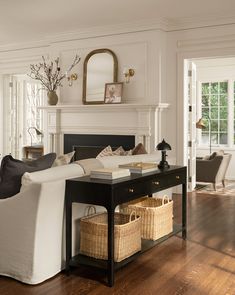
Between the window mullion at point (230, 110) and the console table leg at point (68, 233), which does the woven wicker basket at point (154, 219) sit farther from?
the window mullion at point (230, 110)

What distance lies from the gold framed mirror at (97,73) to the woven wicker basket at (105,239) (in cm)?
400

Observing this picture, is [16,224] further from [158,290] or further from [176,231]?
[176,231]

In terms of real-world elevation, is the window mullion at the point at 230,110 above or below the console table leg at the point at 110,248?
above

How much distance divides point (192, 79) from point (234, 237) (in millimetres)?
3350

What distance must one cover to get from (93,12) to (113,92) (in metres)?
1.34

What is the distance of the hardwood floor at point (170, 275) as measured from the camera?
2.83 metres

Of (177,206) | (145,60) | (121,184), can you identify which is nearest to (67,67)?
(145,60)

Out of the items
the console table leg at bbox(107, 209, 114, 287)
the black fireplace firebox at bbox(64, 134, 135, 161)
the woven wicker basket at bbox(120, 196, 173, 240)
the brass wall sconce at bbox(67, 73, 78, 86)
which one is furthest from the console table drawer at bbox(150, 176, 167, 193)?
the brass wall sconce at bbox(67, 73, 78, 86)

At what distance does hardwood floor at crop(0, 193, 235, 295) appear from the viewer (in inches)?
111

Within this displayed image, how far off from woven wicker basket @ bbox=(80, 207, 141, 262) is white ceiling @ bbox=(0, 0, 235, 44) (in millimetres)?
3478

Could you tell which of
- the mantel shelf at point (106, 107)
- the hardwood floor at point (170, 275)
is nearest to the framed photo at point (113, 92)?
the mantel shelf at point (106, 107)

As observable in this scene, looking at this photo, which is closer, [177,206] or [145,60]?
[177,206]

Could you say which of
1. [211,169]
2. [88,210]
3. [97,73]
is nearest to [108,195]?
[88,210]

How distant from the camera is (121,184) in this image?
9.74 feet
